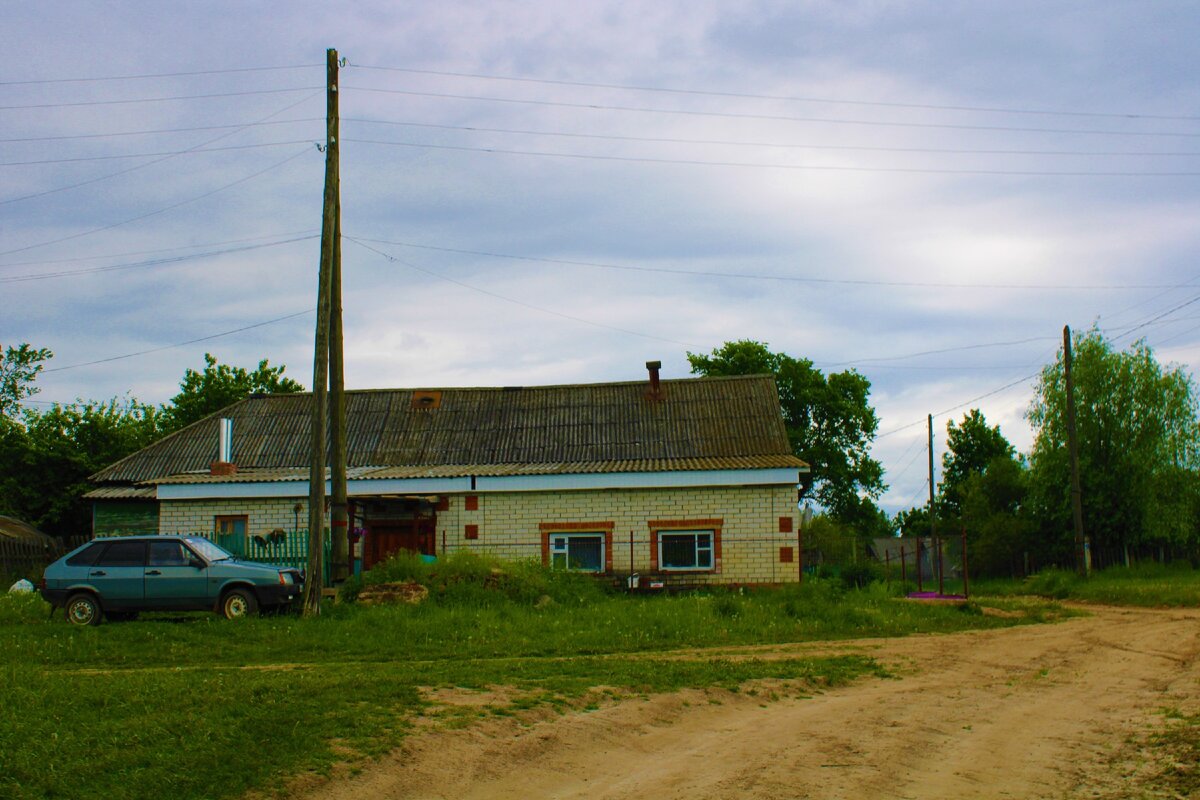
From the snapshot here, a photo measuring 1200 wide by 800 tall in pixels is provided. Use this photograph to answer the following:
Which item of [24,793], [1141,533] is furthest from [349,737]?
[1141,533]

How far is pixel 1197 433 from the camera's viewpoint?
42469mm

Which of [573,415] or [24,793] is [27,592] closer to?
[573,415]

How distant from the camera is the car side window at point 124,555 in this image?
19.4 meters

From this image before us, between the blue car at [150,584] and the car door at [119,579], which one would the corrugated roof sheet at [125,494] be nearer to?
the blue car at [150,584]

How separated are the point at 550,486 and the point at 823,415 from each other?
106 ft

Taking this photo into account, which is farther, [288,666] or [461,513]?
[461,513]

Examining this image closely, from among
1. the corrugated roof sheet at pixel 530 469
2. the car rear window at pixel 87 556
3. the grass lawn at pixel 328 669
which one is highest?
the corrugated roof sheet at pixel 530 469

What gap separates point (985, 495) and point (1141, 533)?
1544cm

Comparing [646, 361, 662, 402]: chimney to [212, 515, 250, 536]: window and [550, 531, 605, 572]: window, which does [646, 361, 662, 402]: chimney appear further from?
[212, 515, 250, 536]: window

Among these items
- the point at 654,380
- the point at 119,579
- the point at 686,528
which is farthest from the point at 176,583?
the point at 654,380

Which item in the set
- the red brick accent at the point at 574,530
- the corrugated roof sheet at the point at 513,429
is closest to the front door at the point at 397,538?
the corrugated roof sheet at the point at 513,429

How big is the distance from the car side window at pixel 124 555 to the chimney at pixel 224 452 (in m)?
11.3

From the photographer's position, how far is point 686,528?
1107 inches

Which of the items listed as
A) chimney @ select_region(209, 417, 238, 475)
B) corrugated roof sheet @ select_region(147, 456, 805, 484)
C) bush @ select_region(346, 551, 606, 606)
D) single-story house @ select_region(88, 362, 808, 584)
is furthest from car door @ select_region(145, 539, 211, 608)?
chimney @ select_region(209, 417, 238, 475)
